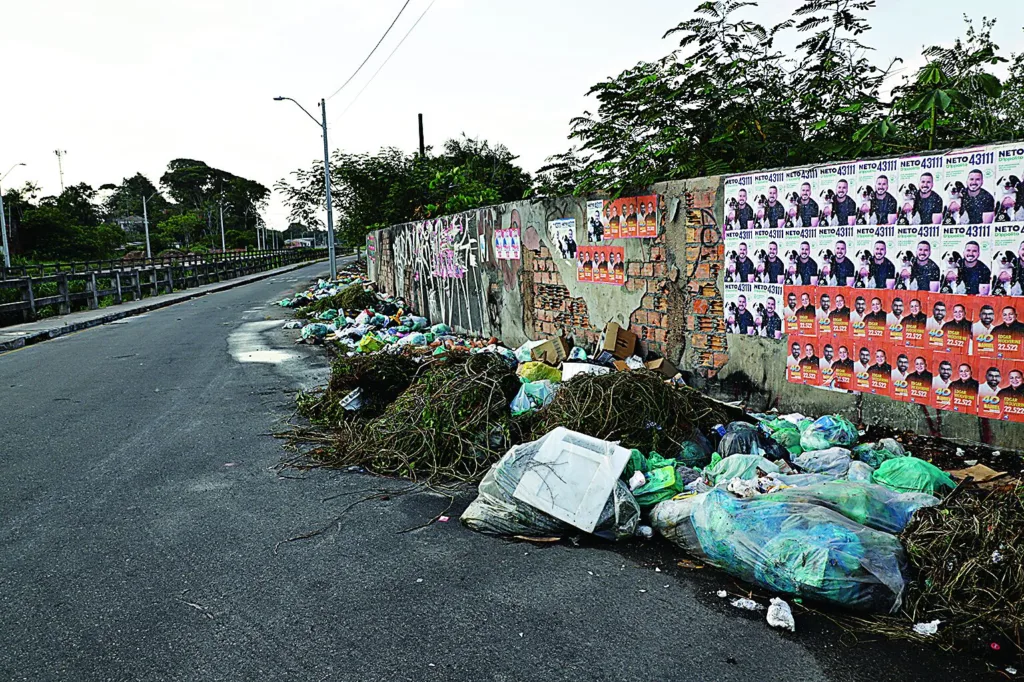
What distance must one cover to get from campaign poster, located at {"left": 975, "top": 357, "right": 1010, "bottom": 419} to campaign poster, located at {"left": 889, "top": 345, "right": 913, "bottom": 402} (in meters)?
0.41

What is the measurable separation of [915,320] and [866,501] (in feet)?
6.09

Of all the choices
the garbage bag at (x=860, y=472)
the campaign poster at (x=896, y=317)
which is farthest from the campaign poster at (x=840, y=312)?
the garbage bag at (x=860, y=472)

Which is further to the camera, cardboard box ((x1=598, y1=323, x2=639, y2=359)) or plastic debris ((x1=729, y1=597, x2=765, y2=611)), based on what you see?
cardboard box ((x1=598, y1=323, x2=639, y2=359))

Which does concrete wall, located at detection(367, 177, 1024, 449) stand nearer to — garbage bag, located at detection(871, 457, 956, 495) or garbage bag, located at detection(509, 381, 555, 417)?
garbage bag, located at detection(871, 457, 956, 495)

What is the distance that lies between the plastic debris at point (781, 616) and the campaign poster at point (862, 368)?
2.54 m

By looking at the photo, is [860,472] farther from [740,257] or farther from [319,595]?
[319,595]

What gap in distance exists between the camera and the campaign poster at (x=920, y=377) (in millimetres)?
4578

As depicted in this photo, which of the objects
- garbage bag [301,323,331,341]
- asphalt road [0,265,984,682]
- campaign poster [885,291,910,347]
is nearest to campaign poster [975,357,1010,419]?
campaign poster [885,291,910,347]

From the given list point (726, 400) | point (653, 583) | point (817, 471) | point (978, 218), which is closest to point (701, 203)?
point (726, 400)

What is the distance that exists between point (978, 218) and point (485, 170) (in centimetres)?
1526

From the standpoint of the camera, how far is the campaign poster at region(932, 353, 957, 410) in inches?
176

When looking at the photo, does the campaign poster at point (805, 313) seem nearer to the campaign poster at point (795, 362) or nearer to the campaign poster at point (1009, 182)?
the campaign poster at point (795, 362)

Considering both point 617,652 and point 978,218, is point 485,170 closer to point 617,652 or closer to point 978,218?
point 978,218

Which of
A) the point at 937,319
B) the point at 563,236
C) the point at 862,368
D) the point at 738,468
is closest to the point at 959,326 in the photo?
the point at 937,319
